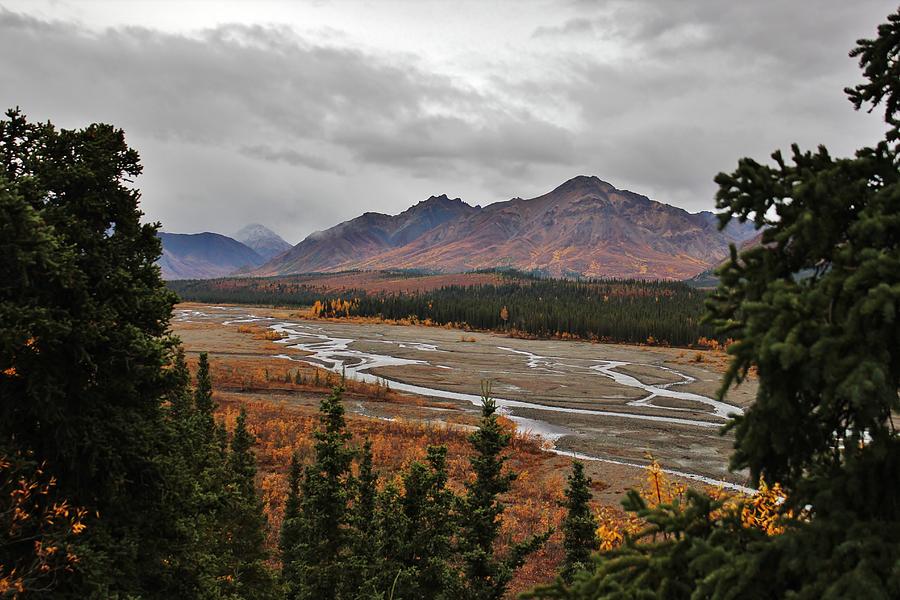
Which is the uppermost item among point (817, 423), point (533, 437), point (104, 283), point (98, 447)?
point (104, 283)

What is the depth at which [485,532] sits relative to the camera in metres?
11.7

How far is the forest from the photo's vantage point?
13.3 feet

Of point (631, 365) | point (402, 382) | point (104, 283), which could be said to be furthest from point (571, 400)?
point (104, 283)

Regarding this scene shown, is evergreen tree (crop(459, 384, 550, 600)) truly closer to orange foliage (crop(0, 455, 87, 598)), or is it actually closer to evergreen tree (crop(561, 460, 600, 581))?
evergreen tree (crop(561, 460, 600, 581))

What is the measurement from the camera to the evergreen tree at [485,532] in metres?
11.3

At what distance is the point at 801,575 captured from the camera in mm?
4188

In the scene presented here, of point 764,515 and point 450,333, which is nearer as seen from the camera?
point 764,515

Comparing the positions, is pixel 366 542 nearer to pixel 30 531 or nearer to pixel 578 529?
pixel 578 529

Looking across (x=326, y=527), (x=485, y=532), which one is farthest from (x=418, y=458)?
(x=485, y=532)

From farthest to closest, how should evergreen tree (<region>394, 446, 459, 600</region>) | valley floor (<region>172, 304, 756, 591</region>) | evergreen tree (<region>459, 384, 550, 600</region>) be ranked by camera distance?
valley floor (<region>172, 304, 756, 591</region>), evergreen tree (<region>394, 446, 459, 600</region>), evergreen tree (<region>459, 384, 550, 600</region>)

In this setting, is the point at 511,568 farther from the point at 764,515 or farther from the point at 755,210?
the point at 755,210

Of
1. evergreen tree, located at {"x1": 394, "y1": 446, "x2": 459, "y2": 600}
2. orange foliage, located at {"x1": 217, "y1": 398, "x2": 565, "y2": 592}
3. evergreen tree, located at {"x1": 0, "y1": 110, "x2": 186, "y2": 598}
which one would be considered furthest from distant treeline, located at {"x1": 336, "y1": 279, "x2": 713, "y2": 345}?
evergreen tree, located at {"x1": 0, "y1": 110, "x2": 186, "y2": 598}

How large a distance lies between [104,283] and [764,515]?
530 inches

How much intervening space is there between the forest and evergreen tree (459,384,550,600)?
5 centimetres
